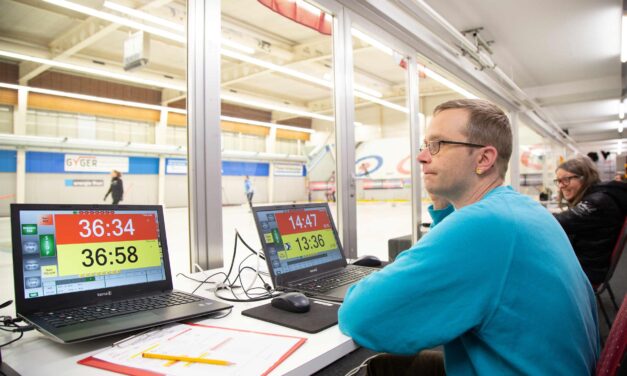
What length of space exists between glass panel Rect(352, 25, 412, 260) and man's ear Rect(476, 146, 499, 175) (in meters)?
5.87

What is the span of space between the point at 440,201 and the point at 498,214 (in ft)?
3.05

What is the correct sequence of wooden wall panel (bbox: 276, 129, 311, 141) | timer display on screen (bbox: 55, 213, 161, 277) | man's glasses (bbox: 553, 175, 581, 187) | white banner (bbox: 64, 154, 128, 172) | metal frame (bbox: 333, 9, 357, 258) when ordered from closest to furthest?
timer display on screen (bbox: 55, 213, 161, 277), metal frame (bbox: 333, 9, 357, 258), man's glasses (bbox: 553, 175, 581, 187), white banner (bbox: 64, 154, 128, 172), wooden wall panel (bbox: 276, 129, 311, 141)

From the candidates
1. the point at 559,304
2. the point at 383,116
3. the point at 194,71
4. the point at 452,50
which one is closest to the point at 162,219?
the point at 194,71

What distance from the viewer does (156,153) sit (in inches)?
432

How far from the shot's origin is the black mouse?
1156 millimetres

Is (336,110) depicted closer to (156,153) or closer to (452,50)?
(452,50)

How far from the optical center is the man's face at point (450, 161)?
1103 mm

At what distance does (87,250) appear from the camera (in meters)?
1.19

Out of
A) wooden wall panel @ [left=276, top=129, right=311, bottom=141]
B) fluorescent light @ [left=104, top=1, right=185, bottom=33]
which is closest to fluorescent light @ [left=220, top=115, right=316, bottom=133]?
wooden wall panel @ [left=276, top=129, right=311, bottom=141]

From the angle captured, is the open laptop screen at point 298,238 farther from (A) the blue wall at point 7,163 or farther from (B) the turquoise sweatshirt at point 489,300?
(A) the blue wall at point 7,163

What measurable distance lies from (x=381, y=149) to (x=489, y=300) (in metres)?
13.3

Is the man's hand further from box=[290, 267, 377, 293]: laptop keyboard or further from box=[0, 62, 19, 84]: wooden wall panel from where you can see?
box=[0, 62, 19, 84]: wooden wall panel

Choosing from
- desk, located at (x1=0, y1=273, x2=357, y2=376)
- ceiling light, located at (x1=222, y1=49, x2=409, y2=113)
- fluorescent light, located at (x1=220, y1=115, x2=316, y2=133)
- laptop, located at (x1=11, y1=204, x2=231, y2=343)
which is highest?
fluorescent light, located at (x1=220, y1=115, x2=316, y2=133)

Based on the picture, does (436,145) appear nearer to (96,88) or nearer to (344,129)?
(344,129)
